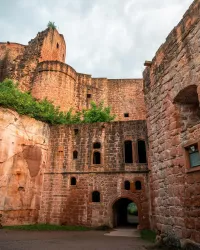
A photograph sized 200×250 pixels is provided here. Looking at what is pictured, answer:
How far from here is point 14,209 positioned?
11.2m

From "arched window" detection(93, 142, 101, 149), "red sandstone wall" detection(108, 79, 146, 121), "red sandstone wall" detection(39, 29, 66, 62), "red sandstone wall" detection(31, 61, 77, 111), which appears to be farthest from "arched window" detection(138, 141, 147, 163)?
"red sandstone wall" detection(39, 29, 66, 62)

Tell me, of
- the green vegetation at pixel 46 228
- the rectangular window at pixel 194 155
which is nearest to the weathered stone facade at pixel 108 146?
the rectangular window at pixel 194 155

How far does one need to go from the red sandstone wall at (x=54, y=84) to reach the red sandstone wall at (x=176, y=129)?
45.7 ft

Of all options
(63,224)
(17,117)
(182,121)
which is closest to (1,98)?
(17,117)

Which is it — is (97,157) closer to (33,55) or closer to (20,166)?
(20,166)

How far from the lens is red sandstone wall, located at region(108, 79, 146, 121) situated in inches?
927

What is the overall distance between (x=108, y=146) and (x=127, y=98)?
1197 cm

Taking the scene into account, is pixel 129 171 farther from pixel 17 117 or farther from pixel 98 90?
pixel 98 90

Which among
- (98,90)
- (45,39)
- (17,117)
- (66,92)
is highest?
(45,39)

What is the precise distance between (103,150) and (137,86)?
44.2ft

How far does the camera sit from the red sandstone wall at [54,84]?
63.7ft

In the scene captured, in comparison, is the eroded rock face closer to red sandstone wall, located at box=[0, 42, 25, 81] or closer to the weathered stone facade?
the weathered stone facade

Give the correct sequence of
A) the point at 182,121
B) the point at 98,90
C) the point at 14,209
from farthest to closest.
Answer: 1. the point at 98,90
2. the point at 14,209
3. the point at 182,121

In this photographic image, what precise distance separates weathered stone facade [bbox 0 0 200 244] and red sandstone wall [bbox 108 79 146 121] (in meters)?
0.11
